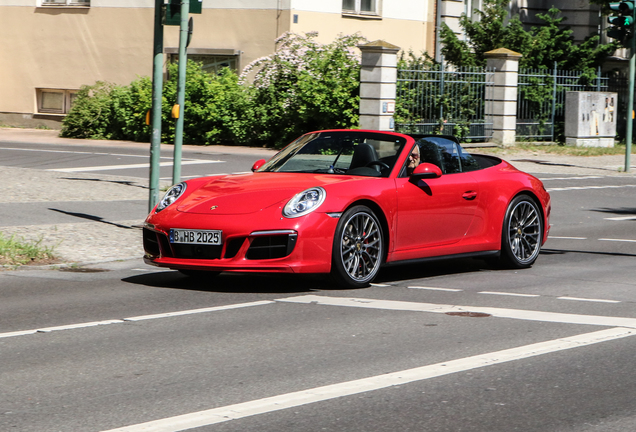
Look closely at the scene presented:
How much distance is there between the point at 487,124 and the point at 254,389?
25375 millimetres

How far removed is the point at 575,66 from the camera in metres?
33.9

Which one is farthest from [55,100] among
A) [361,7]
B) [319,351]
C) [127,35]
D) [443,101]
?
[319,351]

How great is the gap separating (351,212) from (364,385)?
3210 mm

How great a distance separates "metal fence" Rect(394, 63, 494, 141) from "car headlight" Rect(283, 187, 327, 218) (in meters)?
19.3

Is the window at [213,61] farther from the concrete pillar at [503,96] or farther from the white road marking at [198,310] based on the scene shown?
the white road marking at [198,310]

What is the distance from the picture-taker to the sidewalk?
36.1 ft

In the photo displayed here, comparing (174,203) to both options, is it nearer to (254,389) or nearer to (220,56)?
(254,389)

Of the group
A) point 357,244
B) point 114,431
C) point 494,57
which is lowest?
point 114,431

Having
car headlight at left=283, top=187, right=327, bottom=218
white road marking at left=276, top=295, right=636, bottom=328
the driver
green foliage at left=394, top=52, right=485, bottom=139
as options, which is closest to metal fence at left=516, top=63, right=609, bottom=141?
green foliage at left=394, top=52, right=485, bottom=139

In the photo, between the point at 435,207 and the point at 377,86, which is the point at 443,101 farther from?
the point at 435,207

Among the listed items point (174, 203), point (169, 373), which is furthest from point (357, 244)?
point (169, 373)

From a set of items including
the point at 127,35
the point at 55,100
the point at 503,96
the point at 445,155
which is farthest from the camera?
the point at 55,100

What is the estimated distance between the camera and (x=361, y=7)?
34.5 meters

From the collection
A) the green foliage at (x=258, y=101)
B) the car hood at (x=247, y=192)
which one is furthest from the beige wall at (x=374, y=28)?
the car hood at (x=247, y=192)
